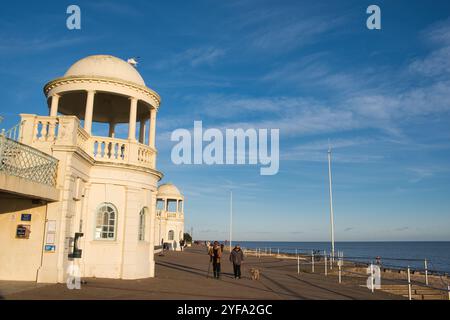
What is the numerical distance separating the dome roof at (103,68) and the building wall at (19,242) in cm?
678

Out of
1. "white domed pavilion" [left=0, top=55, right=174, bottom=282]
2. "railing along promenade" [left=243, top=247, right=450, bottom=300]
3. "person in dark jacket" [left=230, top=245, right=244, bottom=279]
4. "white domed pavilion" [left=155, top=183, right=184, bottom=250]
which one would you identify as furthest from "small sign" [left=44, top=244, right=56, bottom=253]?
"white domed pavilion" [left=155, top=183, right=184, bottom=250]

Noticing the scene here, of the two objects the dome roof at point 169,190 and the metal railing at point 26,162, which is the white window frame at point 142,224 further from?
the dome roof at point 169,190

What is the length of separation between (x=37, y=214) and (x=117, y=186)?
438 centimetres

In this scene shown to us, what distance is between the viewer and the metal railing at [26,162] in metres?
10.5

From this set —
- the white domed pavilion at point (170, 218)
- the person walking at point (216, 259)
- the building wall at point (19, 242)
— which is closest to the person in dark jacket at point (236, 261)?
the person walking at point (216, 259)

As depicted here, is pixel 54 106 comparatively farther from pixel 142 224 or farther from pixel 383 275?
pixel 383 275

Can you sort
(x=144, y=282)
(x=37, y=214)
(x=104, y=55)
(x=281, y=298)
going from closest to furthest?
(x=281, y=298) < (x=37, y=214) < (x=144, y=282) < (x=104, y=55)

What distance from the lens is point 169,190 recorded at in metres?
57.6

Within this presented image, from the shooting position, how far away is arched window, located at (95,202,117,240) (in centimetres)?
1709

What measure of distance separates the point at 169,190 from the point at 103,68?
4070 cm

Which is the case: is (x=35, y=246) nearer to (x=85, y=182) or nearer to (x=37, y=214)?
(x=37, y=214)

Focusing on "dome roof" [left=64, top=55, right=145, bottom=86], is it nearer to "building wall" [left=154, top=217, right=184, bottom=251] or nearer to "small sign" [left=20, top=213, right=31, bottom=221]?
"small sign" [left=20, top=213, right=31, bottom=221]

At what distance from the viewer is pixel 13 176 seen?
34.5ft
